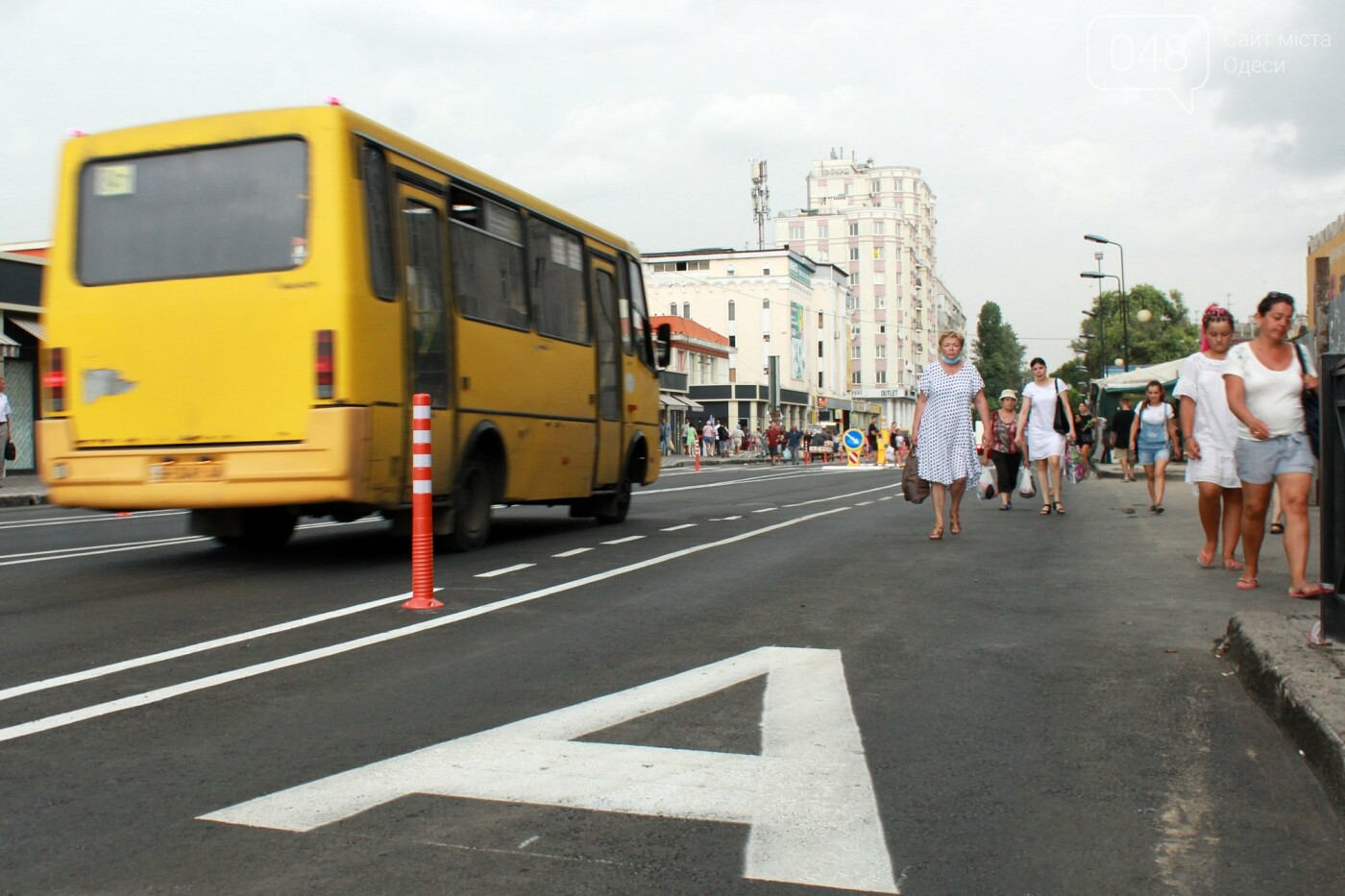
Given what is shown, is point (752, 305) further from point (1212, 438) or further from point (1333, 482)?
point (1333, 482)

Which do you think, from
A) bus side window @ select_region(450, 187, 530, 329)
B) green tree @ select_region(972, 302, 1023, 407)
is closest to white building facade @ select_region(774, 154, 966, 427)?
green tree @ select_region(972, 302, 1023, 407)

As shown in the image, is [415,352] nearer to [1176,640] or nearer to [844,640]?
[844,640]

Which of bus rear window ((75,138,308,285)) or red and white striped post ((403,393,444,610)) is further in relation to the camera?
bus rear window ((75,138,308,285))

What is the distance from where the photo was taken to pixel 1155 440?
17297 mm

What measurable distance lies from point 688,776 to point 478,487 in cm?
747

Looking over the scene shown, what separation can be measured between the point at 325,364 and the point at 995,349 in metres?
164

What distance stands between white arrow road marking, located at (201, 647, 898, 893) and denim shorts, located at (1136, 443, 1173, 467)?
1301 cm

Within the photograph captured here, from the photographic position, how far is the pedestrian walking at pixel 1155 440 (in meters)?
16.9

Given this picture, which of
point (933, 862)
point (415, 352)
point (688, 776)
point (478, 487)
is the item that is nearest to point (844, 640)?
point (688, 776)

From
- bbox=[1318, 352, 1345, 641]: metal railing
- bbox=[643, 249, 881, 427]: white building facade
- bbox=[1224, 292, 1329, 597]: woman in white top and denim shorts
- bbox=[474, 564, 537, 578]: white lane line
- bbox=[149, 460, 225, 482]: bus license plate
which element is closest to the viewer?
bbox=[1318, 352, 1345, 641]: metal railing

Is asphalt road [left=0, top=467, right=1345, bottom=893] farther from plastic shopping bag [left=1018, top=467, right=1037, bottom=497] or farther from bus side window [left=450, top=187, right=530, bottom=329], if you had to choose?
plastic shopping bag [left=1018, top=467, right=1037, bottom=497]

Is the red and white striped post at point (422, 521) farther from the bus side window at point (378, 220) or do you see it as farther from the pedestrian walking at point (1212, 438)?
the pedestrian walking at point (1212, 438)

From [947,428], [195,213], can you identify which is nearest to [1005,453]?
[947,428]

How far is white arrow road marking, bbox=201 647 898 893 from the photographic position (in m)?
3.60
